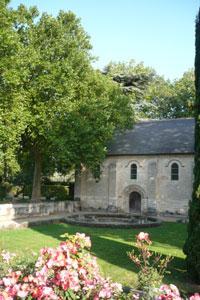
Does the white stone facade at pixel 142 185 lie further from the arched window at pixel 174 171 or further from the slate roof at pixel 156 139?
the slate roof at pixel 156 139

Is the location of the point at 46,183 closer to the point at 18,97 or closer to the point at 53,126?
the point at 53,126

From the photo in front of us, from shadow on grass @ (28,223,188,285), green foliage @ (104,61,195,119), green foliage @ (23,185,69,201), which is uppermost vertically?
green foliage @ (104,61,195,119)

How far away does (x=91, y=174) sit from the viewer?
37.7 metres

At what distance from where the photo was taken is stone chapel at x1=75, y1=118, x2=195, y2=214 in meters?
32.7

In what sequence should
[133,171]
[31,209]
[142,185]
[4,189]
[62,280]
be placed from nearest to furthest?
[62,280] → [31,209] → [142,185] → [133,171] → [4,189]

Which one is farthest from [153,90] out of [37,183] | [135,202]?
[37,183]

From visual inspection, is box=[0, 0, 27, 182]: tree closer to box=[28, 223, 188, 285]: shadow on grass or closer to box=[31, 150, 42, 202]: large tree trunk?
box=[31, 150, 42, 202]: large tree trunk

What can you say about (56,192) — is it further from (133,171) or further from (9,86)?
(9,86)

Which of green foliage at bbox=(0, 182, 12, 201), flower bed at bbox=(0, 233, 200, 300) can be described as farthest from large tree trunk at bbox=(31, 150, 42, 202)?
flower bed at bbox=(0, 233, 200, 300)

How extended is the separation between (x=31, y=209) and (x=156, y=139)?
1433cm

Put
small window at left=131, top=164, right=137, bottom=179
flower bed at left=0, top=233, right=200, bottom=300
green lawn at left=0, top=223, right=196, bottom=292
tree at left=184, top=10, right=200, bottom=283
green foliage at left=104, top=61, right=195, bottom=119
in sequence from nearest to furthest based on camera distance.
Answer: flower bed at left=0, top=233, right=200, bottom=300 → tree at left=184, top=10, right=200, bottom=283 → green lawn at left=0, top=223, right=196, bottom=292 → small window at left=131, top=164, right=137, bottom=179 → green foliage at left=104, top=61, right=195, bottom=119

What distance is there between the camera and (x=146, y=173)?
3447 cm

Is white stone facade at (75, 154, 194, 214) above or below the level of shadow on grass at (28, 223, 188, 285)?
above

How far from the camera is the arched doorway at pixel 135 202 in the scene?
35156 mm
